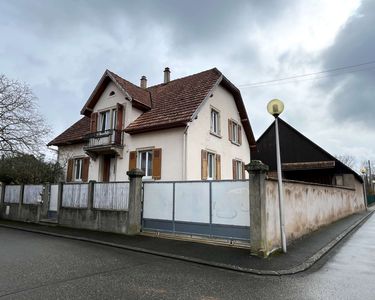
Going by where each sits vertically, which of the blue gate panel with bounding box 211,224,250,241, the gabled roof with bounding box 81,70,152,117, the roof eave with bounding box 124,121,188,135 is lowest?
the blue gate panel with bounding box 211,224,250,241

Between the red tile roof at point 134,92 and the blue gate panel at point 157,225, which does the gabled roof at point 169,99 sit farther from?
the blue gate panel at point 157,225

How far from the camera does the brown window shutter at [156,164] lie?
49.1ft

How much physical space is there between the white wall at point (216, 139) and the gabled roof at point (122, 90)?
3.93 meters

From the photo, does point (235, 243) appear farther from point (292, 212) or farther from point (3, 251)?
point (3, 251)

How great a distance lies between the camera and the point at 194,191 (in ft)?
33.0

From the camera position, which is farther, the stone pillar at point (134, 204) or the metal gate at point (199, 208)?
the stone pillar at point (134, 204)

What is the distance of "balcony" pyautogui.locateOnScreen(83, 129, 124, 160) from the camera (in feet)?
54.1

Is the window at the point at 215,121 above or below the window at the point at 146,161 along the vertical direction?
above

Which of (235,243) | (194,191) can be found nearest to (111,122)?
(194,191)

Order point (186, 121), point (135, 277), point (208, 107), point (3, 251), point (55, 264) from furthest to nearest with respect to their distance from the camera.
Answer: point (208, 107)
point (186, 121)
point (3, 251)
point (55, 264)
point (135, 277)

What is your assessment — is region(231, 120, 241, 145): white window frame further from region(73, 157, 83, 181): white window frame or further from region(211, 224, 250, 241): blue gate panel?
region(211, 224, 250, 241): blue gate panel

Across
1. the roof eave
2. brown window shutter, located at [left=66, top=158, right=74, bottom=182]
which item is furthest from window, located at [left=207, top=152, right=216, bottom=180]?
brown window shutter, located at [left=66, top=158, right=74, bottom=182]

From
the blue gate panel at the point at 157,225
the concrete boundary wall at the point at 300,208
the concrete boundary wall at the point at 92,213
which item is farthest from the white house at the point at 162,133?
the concrete boundary wall at the point at 300,208

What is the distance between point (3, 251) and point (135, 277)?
482 centimetres
